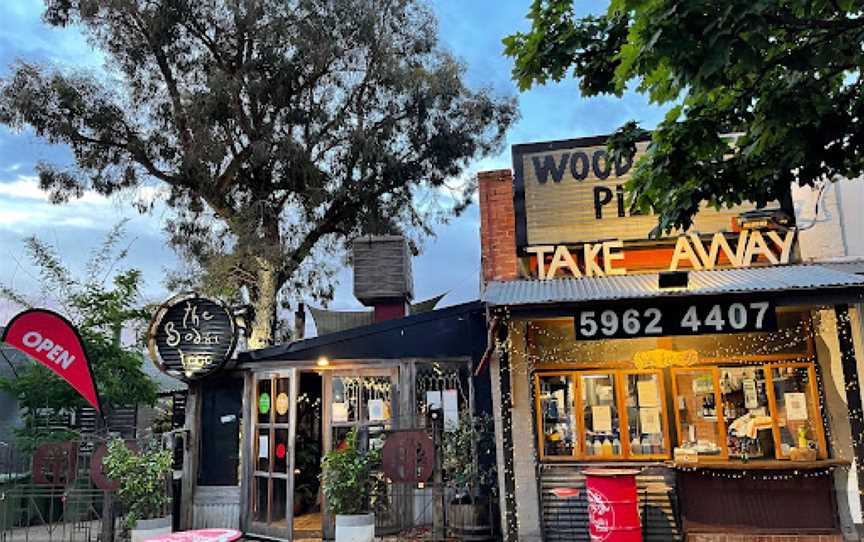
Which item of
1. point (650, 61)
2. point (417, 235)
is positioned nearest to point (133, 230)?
point (417, 235)

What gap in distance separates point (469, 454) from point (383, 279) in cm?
415

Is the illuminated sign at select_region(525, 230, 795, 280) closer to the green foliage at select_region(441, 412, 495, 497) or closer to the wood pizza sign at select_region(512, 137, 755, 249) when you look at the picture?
the wood pizza sign at select_region(512, 137, 755, 249)

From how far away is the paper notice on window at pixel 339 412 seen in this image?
9.41 m

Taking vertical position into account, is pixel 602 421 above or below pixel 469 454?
above

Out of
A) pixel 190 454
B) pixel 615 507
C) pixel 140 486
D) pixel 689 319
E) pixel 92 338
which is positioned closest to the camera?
pixel 615 507

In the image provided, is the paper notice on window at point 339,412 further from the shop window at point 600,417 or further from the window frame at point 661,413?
the window frame at point 661,413

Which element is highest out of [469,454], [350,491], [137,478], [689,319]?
[689,319]

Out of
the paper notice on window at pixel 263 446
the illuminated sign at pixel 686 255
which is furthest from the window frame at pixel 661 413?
the paper notice on window at pixel 263 446

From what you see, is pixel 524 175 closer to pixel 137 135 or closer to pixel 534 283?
pixel 534 283

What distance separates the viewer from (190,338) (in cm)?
949

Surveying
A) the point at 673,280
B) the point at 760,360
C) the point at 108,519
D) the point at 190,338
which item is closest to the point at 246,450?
the point at 190,338

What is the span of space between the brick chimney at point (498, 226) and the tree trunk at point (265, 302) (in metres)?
9.62

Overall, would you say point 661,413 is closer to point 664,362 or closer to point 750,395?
point 664,362

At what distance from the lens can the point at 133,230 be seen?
17266mm
